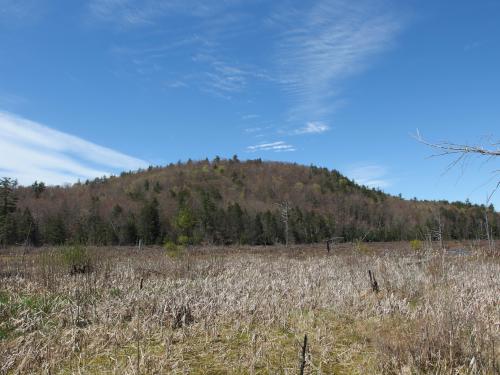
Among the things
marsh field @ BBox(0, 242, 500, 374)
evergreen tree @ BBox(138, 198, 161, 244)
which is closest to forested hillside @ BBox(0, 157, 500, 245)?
evergreen tree @ BBox(138, 198, 161, 244)

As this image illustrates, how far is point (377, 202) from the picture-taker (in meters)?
133

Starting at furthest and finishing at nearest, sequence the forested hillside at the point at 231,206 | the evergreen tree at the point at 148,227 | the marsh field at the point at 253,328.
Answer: the forested hillside at the point at 231,206 → the evergreen tree at the point at 148,227 → the marsh field at the point at 253,328

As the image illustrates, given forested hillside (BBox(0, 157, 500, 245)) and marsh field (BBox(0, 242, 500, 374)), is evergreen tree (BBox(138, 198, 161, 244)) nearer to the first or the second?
forested hillside (BBox(0, 157, 500, 245))

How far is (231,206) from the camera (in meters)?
78.2

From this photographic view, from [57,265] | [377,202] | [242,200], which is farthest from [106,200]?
[57,265]

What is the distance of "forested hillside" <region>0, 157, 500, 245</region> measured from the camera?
6297cm

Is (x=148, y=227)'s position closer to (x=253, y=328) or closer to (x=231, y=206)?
(x=231, y=206)

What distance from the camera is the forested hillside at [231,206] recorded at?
207 feet

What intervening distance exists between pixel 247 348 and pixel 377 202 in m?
135

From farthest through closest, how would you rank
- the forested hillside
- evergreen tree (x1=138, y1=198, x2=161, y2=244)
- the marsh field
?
the forested hillside < evergreen tree (x1=138, y1=198, x2=161, y2=244) < the marsh field

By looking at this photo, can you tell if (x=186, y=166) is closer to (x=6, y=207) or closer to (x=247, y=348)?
(x=6, y=207)

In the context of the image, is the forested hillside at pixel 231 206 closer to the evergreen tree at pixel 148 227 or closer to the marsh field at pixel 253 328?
the evergreen tree at pixel 148 227

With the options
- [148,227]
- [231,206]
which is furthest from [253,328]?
[231,206]

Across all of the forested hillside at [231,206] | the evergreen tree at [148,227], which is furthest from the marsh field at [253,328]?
the evergreen tree at [148,227]
